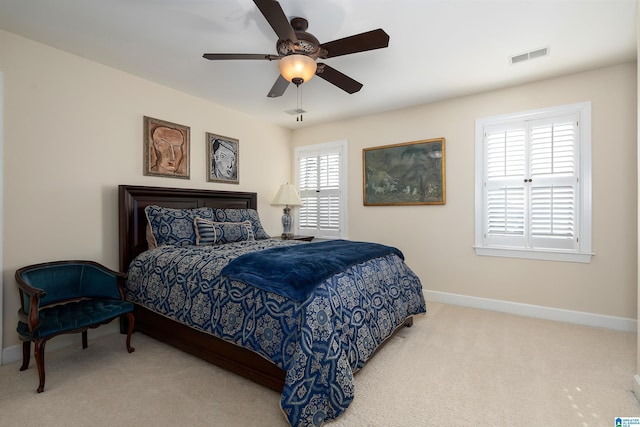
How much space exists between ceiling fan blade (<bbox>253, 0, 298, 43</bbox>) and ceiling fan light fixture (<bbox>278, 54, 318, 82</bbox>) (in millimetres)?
120

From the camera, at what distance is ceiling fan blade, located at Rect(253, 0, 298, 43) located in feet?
5.69

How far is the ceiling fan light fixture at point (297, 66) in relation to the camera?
7.21 ft

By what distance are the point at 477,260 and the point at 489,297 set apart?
459mm

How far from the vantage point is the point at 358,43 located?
6.93ft

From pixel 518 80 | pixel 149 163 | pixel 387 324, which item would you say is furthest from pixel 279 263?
pixel 518 80

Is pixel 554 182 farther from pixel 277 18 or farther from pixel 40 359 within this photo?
pixel 40 359

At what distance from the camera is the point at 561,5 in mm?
2236

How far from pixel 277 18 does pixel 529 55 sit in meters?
2.46

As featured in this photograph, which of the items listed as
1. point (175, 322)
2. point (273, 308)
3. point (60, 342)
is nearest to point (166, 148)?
point (175, 322)

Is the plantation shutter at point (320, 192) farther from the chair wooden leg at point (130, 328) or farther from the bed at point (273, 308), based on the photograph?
the chair wooden leg at point (130, 328)

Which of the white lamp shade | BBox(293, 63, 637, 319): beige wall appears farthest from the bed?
the white lamp shade

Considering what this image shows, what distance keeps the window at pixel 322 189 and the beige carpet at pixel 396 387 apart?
2381 mm

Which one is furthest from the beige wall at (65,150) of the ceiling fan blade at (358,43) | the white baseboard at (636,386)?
the white baseboard at (636,386)

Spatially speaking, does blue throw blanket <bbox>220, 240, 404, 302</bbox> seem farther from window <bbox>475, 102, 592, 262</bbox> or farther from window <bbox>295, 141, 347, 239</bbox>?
window <bbox>295, 141, 347, 239</bbox>
